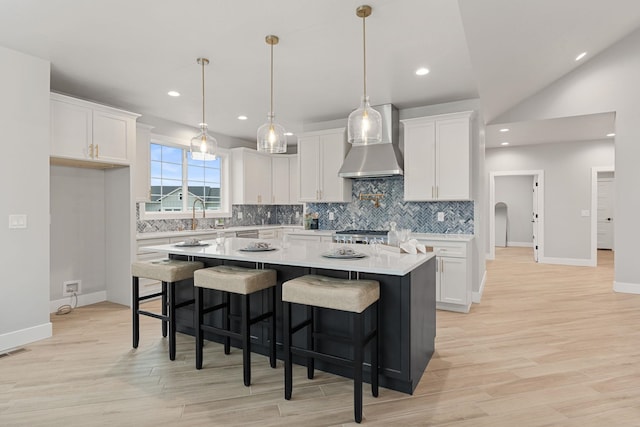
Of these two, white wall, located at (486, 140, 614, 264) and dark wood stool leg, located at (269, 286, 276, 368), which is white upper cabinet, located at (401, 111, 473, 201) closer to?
dark wood stool leg, located at (269, 286, 276, 368)

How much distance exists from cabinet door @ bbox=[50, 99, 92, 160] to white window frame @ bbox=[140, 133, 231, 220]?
108 centimetres

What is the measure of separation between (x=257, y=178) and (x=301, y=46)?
3.90 m

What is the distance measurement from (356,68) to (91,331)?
3845 millimetres

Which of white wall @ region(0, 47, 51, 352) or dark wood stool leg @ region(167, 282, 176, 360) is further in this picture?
white wall @ region(0, 47, 51, 352)

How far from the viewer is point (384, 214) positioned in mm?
5281

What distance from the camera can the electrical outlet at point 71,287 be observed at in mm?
4289

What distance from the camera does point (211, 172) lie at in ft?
21.0

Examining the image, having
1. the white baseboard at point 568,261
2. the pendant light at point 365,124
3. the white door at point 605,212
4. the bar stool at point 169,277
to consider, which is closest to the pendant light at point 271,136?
the pendant light at point 365,124

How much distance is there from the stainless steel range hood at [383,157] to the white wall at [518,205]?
22.5 ft

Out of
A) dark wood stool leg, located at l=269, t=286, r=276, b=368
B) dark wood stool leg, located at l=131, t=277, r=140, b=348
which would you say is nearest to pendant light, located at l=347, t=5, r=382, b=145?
dark wood stool leg, located at l=269, t=286, r=276, b=368

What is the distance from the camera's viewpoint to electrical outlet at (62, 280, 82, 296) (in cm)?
429

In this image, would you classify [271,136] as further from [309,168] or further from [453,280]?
[453,280]

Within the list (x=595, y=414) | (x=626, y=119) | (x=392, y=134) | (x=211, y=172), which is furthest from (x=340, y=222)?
(x=626, y=119)

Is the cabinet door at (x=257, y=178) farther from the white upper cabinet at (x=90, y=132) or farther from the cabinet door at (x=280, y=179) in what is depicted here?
the white upper cabinet at (x=90, y=132)
